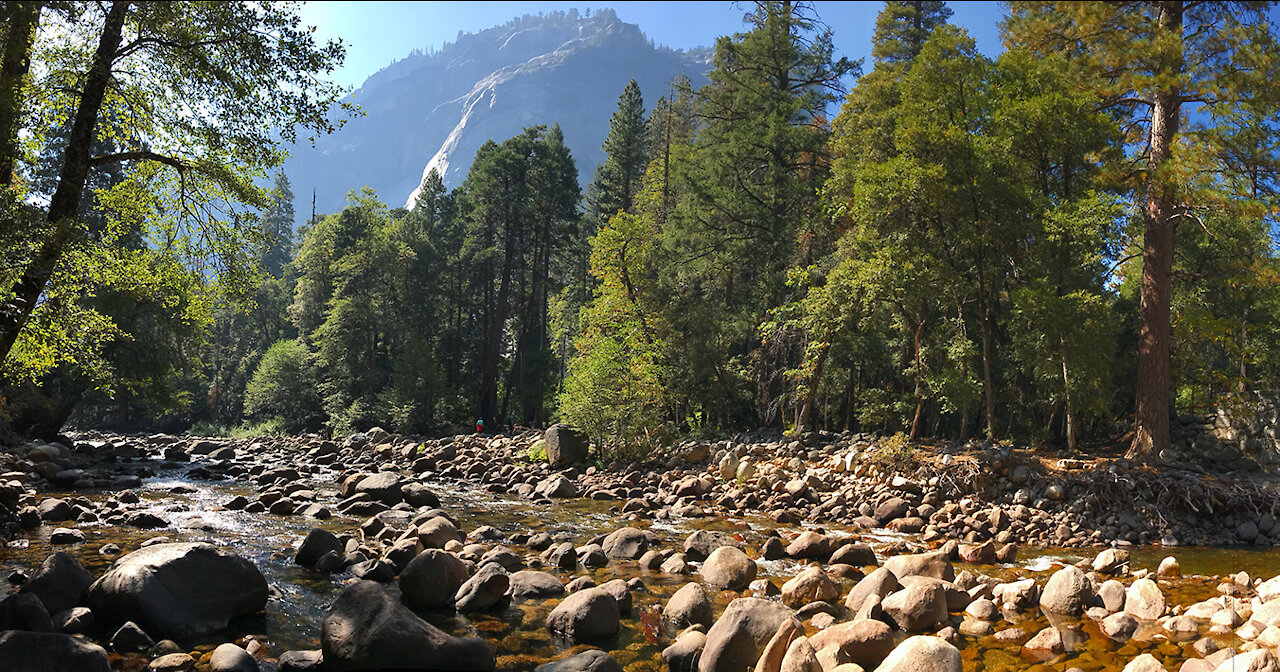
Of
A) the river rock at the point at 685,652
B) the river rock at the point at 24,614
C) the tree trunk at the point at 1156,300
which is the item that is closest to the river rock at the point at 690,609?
the river rock at the point at 685,652

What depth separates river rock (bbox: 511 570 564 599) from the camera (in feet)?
25.7

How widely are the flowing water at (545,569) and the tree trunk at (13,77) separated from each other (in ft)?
14.1

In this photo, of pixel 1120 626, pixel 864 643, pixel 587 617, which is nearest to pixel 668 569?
pixel 587 617

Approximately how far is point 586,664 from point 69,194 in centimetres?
743

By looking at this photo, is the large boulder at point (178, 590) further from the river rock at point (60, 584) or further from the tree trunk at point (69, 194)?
the tree trunk at point (69, 194)

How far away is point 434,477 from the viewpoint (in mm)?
20531

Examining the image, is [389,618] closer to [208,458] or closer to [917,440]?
[917,440]

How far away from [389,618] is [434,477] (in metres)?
15.4

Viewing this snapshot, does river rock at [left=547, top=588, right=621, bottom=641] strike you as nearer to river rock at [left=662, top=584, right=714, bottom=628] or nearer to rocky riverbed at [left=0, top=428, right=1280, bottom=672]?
rocky riverbed at [left=0, top=428, right=1280, bottom=672]

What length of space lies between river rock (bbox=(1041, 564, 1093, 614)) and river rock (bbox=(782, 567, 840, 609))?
210 centimetres

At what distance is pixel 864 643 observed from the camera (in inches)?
224

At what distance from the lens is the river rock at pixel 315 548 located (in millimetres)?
8945

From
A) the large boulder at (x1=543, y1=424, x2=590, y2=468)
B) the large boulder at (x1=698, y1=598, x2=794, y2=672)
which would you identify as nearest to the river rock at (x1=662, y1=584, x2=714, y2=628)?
the large boulder at (x1=698, y1=598, x2=794, y2=672)

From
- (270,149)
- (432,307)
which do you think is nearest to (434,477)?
(270,149)
